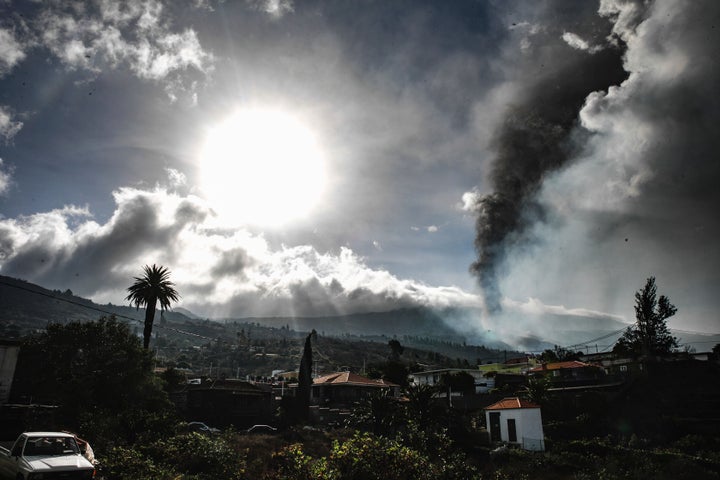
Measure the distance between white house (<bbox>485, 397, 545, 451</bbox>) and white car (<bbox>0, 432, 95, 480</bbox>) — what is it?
122 feet

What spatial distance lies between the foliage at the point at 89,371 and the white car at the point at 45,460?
20.3 m

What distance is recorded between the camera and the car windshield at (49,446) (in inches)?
533

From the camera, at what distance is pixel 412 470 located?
40.1 feet

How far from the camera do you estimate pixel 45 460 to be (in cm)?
1307

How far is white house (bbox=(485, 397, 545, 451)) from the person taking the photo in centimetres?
3850

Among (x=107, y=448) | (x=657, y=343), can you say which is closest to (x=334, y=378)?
(x=107, y=448)

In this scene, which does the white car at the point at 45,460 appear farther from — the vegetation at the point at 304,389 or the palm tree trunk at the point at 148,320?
the vegetation at the point at 304,389

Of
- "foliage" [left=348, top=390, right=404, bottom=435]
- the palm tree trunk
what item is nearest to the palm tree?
the palm tree trunk

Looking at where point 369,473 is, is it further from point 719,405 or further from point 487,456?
point 719,405

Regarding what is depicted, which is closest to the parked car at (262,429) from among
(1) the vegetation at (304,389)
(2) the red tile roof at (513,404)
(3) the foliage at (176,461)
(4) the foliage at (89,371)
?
(1) the vegetation at (304,389)

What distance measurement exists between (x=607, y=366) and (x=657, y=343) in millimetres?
18690

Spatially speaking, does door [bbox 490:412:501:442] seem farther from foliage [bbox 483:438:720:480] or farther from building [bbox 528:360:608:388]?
building [bbox 528:360:608:388]

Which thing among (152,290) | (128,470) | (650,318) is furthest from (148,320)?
(650,318)

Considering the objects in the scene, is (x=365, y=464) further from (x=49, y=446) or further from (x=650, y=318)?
(x=650, y=318)
